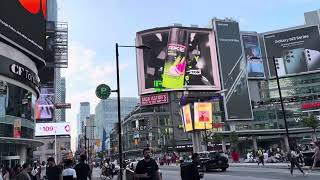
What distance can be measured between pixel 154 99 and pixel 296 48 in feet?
190

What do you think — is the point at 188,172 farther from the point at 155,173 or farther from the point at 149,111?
the point at 149,111

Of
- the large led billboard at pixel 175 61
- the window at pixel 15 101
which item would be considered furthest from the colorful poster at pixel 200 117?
the window at pixel 15 101

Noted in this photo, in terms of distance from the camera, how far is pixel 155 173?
1070cm

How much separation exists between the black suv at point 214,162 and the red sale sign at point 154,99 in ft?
159

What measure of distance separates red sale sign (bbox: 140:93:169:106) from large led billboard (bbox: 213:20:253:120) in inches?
1564

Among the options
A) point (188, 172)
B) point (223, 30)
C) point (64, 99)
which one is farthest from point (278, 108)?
point (188, 172)

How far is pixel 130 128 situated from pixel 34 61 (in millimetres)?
97617

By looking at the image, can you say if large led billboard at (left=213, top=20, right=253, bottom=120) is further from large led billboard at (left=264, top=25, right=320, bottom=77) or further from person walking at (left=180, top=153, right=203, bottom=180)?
person walking at (left=180, top=153, right=203, bottom=180)

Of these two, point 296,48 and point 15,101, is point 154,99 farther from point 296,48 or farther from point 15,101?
point 296,48

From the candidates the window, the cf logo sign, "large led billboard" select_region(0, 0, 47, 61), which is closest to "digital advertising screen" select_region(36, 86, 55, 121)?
the window

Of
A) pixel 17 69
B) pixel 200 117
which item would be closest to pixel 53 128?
pixel 200 117

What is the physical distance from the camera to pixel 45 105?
3322 inches

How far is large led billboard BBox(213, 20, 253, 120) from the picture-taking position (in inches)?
4813

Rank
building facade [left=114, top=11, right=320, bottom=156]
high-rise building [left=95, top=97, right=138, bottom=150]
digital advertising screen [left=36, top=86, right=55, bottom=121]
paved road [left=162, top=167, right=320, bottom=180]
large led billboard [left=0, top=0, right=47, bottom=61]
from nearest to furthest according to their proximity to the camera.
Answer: paved road [left=162, top=167, right=320, bottom=180], large led billboard [left=0, top=0, right=47, bottom=61], digital advertising screen [left=36, top=86, right=55, bottom=121], high-rise building [left=95, top=97, right=138, bottom=150], building facade [left=114, top=11, right=320, bottom=156]
